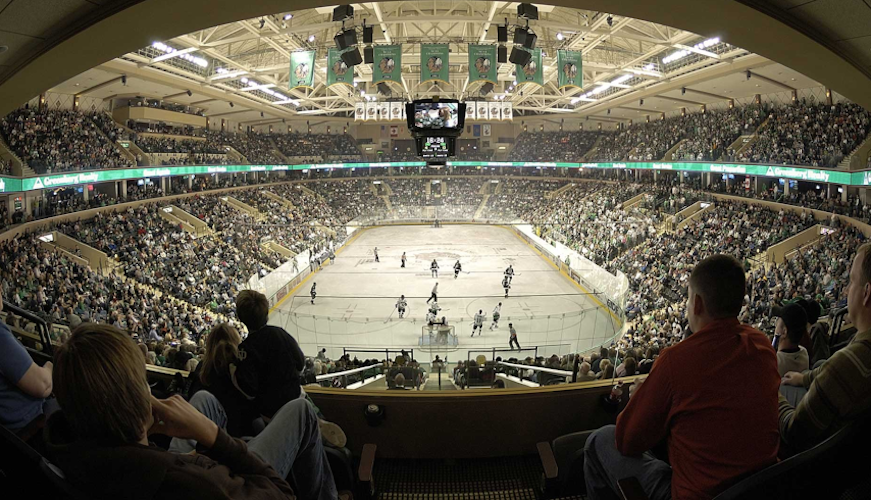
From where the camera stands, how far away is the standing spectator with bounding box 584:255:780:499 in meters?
1.81

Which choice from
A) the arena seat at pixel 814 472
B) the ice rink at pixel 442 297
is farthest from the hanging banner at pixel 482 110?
the arena seat at pixel 814 472

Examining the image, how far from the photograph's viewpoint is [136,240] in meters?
23.1

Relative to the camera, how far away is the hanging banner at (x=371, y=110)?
2758 centimetres

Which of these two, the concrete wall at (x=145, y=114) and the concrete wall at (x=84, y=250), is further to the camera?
the concrete wall at (x=145, y=114)

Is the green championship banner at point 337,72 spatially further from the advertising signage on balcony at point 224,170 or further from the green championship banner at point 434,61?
the advertising signage on balcony at point 224,170

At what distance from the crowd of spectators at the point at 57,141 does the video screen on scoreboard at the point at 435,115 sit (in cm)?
1556

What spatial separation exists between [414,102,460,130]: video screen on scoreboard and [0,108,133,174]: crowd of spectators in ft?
51.0

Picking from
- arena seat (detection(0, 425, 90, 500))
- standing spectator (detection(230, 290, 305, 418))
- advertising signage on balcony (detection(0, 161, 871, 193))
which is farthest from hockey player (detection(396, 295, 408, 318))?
advertising signage on balcony (detection(0, 161, 871, 193))

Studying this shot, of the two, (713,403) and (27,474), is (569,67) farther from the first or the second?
(27,474)

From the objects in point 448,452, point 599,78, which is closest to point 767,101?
point 599,78

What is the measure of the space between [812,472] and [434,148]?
19.2 metres

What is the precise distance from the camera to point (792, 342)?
10.5 feet

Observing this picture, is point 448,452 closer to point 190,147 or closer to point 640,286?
point 640,286

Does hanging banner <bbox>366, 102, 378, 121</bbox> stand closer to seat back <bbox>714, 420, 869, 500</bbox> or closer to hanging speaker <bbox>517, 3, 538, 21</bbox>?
hanging speaker <bbox>517, 3, 538, 21</bbox>
